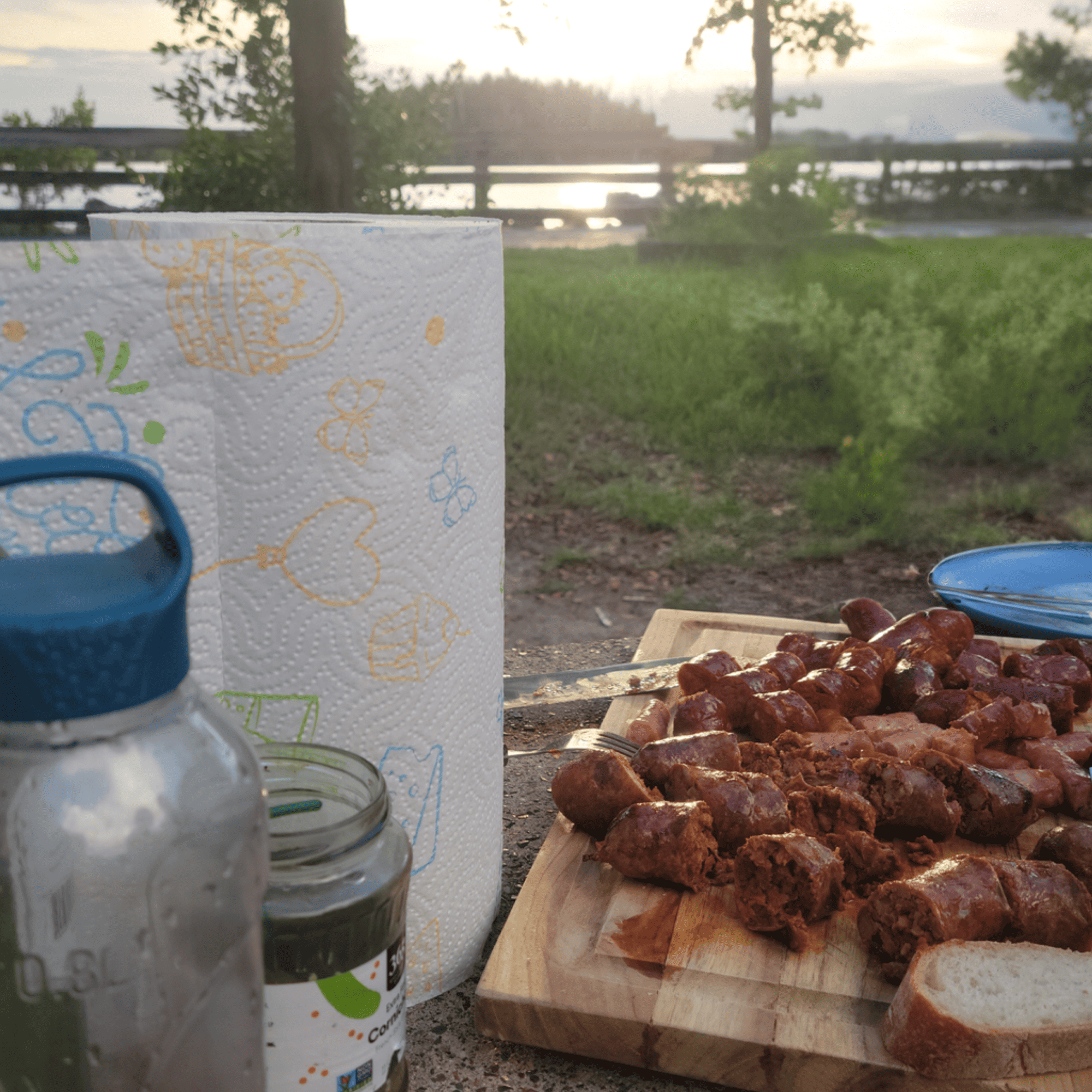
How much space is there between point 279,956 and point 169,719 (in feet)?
1.33

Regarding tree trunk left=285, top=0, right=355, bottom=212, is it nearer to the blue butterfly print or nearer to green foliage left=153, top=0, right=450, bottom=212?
green foliage left=153, top=0, right=450, bottom=212

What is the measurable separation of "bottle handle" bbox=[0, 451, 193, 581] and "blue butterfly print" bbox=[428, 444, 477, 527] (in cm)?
62

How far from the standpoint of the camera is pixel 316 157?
5.99 meters

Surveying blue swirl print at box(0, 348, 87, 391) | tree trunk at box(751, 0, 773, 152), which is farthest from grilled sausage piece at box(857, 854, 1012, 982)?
tree trunk at box(751, 0, 773, 152)

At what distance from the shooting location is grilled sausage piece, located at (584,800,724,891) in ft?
5.45

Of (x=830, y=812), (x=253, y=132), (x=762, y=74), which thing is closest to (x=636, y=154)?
(x=762, y=74)

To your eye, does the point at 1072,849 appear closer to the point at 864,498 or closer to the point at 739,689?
the point at 739,689

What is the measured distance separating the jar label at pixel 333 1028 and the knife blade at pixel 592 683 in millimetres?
1343

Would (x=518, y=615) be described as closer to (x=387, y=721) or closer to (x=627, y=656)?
(x=627, y=656)

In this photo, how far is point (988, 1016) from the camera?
4.51 ft

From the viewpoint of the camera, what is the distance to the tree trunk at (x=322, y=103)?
5.70 meters

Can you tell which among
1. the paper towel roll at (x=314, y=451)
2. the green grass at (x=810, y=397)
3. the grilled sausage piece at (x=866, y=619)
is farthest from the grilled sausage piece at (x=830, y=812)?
the green grass at (x=810, y=397)

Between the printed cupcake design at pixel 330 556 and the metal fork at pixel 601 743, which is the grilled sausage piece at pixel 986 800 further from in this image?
the printed cupcake design at pixel 330 556

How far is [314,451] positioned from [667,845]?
0.84 metres
